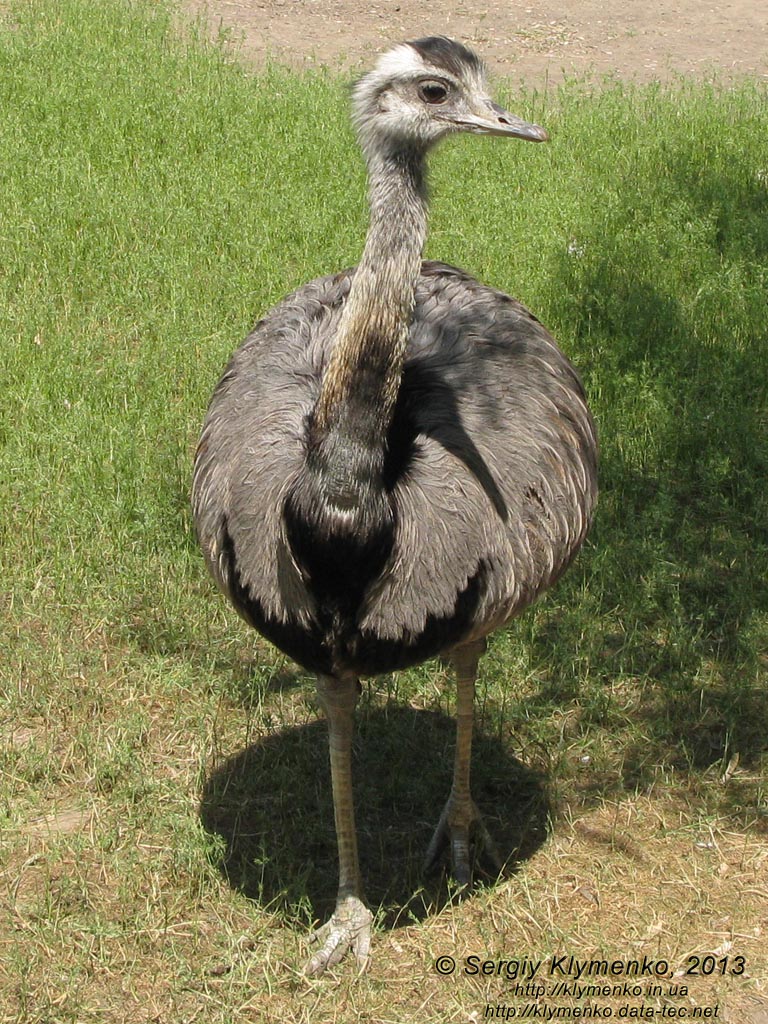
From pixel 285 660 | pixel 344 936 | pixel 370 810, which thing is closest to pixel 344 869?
pixel 344 936

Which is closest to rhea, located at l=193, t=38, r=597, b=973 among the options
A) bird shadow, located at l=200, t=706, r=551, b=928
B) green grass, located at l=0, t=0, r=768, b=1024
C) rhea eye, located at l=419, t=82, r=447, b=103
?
rhea eye, located at l=419, t=82, r=447, b=103

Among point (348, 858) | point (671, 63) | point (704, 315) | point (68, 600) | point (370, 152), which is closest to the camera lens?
point (370, 152)

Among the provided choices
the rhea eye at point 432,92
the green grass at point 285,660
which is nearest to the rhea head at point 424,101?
the rhea eye at point 432,92

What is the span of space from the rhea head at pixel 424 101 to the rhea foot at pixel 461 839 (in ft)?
7.20

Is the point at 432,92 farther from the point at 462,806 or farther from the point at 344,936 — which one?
the point at 344,936

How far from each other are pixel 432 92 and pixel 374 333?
63cm

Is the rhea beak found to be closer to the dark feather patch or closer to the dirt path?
the dark feather patch

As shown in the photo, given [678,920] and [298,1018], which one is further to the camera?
[678,920]

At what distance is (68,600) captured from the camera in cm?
562

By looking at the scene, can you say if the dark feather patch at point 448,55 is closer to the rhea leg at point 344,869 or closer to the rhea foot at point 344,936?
the rhea leg at point 344,869

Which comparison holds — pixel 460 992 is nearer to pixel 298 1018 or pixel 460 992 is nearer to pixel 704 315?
pixel 298 1018

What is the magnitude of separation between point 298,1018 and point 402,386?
1841 mm

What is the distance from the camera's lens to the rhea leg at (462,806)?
15.0 feet

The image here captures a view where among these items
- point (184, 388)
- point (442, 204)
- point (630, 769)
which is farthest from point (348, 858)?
point (442, 204)
